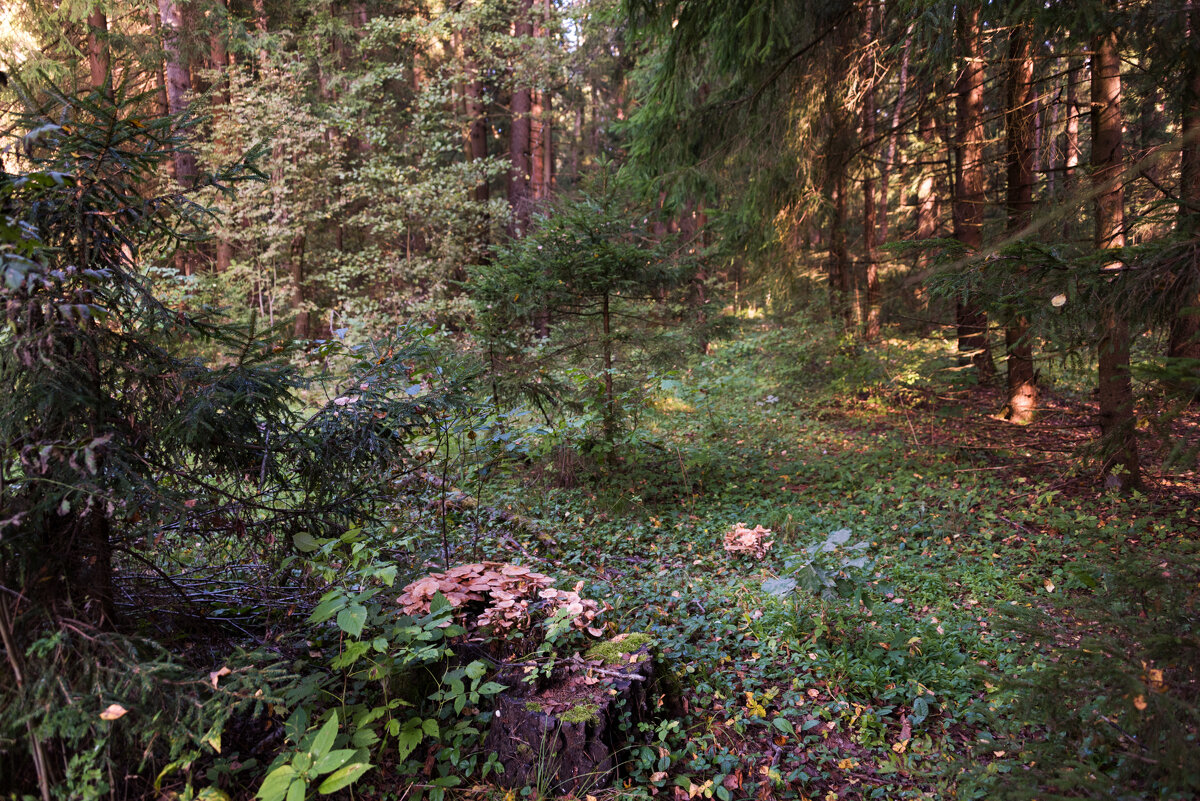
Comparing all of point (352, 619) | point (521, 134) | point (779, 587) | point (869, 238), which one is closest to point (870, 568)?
point (779, 587)

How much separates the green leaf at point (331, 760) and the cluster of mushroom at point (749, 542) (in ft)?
10.6

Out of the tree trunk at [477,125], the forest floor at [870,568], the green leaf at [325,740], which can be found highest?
the tree trunk at [477,125]

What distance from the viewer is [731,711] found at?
301 cm

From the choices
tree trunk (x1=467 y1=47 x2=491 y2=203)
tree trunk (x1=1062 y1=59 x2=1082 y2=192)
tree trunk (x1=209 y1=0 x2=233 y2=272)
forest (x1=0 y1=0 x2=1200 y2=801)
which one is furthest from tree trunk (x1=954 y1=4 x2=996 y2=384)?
tree trunk (x1=209 y1=0 x2=233 y2=272)

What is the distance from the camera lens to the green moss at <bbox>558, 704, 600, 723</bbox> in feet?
8.39

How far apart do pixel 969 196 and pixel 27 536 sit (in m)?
9.49

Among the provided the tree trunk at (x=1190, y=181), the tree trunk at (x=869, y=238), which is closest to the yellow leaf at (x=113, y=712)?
the tree trunk at (x=1190, y=181)

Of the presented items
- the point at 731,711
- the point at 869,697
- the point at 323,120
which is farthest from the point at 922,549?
the point at 323,120

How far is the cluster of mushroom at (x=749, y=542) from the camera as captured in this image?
4.63 metres

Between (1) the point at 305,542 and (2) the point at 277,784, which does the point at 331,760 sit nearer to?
(2) the point at 277,784

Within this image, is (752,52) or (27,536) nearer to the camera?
(27,536)

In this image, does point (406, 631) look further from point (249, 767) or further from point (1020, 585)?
point (1020, 585)

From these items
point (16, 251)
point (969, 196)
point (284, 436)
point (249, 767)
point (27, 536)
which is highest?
point (969, 196)

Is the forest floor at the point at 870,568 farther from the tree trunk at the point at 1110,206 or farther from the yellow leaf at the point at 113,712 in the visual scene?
the yellow leaf at the point at 113,712
